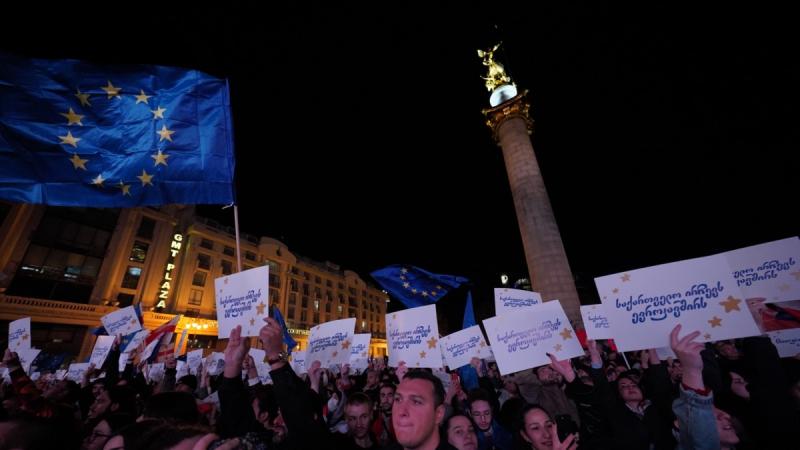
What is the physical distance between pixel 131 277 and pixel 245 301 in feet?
124

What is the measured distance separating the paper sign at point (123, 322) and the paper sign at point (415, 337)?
684cm

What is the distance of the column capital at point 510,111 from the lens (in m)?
18.5

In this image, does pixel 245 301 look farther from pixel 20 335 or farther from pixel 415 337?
pixel 20 335

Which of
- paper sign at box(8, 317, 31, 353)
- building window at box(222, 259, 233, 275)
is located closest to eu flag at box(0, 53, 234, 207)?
paper sign at box(8, 317, 31, 353)

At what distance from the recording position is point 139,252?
112 feet

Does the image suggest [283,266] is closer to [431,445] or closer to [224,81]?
[224,81]

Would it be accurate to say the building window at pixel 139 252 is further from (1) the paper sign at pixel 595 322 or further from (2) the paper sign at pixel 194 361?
(1) the paper sign at pixel 595 322

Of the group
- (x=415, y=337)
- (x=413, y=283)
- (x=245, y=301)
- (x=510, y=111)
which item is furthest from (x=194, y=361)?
(x=510, y=111)

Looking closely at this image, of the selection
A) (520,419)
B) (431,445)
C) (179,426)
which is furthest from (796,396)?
(179,426)

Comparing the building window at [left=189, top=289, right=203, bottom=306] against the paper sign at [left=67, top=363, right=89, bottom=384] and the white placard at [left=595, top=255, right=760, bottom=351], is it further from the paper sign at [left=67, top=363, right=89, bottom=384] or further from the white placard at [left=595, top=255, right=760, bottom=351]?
the white placard at [left=595, top=255, right=760, bottom=351]

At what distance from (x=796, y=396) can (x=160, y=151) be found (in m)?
Result: 8.57

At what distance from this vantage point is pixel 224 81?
18.8ft

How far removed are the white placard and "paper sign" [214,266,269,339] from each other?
4.30 m

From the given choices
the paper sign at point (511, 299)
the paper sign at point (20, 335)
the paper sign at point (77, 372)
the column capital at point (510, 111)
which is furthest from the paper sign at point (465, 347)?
the column capital at point (510, 111)
